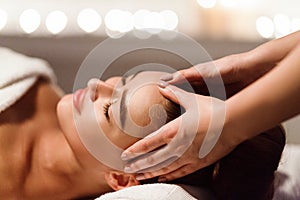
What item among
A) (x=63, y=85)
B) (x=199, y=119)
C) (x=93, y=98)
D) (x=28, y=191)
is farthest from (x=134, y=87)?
(x=63, y=85)

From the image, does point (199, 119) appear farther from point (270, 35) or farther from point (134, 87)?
point (270, 35)

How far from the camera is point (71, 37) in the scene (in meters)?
1.68

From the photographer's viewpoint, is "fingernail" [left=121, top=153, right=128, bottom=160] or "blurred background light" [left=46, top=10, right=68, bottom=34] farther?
"blurred background light" [left=46, top=10, right=68, bottom=34]

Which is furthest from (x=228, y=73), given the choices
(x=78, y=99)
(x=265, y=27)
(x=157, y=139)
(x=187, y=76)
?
(x=265, y=27)

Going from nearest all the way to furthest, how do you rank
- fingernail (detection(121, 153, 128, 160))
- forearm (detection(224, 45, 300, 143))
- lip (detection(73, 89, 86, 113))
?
forearm (detection(224, 45, 300, 143)) < fingernail (detection(121, 153, 128, 160)) < lip (detection(73, 89, 86, 113))

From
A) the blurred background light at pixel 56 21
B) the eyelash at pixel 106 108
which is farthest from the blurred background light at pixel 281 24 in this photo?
the eyelash at pixel 106 108

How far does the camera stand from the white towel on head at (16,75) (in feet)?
3.73

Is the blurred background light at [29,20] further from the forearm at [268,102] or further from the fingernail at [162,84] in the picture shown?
the forearm at [268,102]

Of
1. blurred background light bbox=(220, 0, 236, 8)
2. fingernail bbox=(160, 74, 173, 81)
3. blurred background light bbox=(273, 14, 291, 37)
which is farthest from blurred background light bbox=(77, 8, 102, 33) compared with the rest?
fingernail bbox=(160, 74, 173, 81)

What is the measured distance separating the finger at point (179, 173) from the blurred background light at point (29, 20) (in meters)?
0.89

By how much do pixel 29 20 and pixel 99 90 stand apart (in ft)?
2.42

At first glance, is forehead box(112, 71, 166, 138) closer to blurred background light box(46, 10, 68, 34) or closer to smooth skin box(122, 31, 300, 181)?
smooth skin box(122, 31, 300, 181)

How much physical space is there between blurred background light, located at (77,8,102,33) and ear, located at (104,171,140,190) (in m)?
0.75

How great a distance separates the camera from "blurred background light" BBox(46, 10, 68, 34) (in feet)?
5.56
